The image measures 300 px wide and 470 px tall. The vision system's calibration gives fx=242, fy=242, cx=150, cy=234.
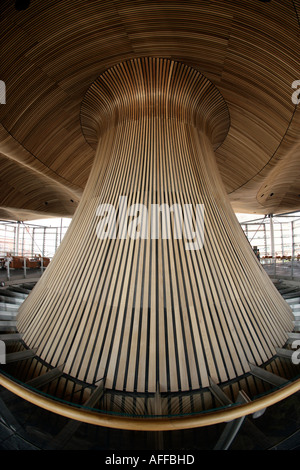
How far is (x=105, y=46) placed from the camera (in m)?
2.84

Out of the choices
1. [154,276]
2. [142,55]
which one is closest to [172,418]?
[154,276]

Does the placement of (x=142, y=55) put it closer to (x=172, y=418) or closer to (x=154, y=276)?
(x=154, y=276)

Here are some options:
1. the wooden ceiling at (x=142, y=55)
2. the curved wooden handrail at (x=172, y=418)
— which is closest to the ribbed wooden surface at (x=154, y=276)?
the wooden ceiling at (x=142, y=55)

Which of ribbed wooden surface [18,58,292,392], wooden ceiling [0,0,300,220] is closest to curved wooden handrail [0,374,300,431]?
ribbed wooden surface [18,58,292,392]

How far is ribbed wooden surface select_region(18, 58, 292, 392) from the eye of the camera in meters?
2.09

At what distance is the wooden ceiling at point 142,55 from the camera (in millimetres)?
2439

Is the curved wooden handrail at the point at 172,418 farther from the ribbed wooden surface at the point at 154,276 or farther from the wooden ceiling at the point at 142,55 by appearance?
the wooden ceiling at the point at 142,55

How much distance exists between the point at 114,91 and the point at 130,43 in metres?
0.63

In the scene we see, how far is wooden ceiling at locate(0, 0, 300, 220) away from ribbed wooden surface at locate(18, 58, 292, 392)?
0.26 metres

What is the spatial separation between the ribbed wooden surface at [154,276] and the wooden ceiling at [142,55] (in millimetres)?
264

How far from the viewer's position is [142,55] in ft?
9.82
